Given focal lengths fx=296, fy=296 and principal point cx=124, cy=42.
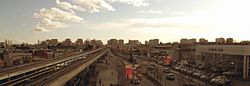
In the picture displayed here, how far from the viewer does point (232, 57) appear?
122ft

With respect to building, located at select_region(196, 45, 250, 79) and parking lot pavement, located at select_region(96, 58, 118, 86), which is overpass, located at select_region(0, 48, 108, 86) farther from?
building, located at select_region(196, 45, 250, 79)

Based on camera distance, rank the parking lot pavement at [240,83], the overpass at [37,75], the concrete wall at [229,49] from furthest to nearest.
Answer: the concrete wall at [229,49]
the parking lot pavement at [240,83]
the overpass at [37,75]

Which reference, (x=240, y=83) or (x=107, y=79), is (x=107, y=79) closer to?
(x=107, y=79)

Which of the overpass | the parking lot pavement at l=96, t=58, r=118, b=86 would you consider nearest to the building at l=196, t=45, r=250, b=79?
the parking lot pavement at l=96, t=58, r=118, b=86

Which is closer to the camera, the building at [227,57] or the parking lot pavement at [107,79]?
the parking lot pavement at [107,79]

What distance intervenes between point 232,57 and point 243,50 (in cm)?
591

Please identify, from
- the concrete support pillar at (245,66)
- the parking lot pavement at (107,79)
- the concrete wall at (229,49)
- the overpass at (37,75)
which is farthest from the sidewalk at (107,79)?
the concrete support pillar at (245,66)

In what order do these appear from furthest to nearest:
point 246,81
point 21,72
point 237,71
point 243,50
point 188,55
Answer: point 188,55 < point 237,71 < point 243,50 < point 246,81 < point 21,72

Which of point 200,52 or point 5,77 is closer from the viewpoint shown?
point 5,77

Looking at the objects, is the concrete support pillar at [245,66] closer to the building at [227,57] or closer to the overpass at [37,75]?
the building at [227,57]

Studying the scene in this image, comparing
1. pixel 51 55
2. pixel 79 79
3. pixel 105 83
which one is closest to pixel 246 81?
pixel 105 83

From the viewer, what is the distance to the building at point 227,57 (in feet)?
104

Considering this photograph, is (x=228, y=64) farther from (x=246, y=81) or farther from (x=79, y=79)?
(x=79, y=79)

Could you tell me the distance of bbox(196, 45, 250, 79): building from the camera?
104ft
